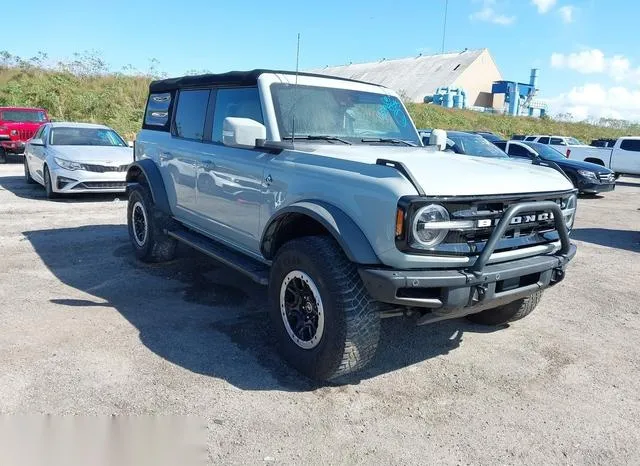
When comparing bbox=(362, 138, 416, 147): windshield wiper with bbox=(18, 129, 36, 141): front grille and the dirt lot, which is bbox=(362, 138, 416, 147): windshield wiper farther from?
bbox=(18, 129, 36, 141): front grille

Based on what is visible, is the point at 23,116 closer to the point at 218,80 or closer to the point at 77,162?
the point at 77,162

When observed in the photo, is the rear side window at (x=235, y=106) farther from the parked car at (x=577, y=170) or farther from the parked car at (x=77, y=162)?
the parked car at (x=577, y=170)

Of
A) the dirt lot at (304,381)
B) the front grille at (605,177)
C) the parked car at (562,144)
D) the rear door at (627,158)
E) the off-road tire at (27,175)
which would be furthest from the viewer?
the parked car at (562,144)

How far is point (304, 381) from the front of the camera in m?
3.58

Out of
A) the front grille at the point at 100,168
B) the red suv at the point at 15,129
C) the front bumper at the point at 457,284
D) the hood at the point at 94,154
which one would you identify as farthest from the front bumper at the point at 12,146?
the front bumper at the point at 457,284

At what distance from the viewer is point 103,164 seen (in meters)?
10.2

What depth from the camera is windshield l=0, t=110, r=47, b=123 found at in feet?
58.8

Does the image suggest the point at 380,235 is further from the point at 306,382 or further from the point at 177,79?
the point at 177,79

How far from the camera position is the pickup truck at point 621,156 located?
20.4 meters

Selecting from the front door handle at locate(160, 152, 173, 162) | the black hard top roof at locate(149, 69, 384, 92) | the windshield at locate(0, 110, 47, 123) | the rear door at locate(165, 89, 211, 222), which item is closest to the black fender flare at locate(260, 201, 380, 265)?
the black hard top roof at locate(149, 69, 384, 92)

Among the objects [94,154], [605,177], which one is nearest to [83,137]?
[94,154]

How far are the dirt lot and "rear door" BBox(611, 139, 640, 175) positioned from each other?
17.0 meters

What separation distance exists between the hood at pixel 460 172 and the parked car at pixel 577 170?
1173cm

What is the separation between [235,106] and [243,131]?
38.1 inches
